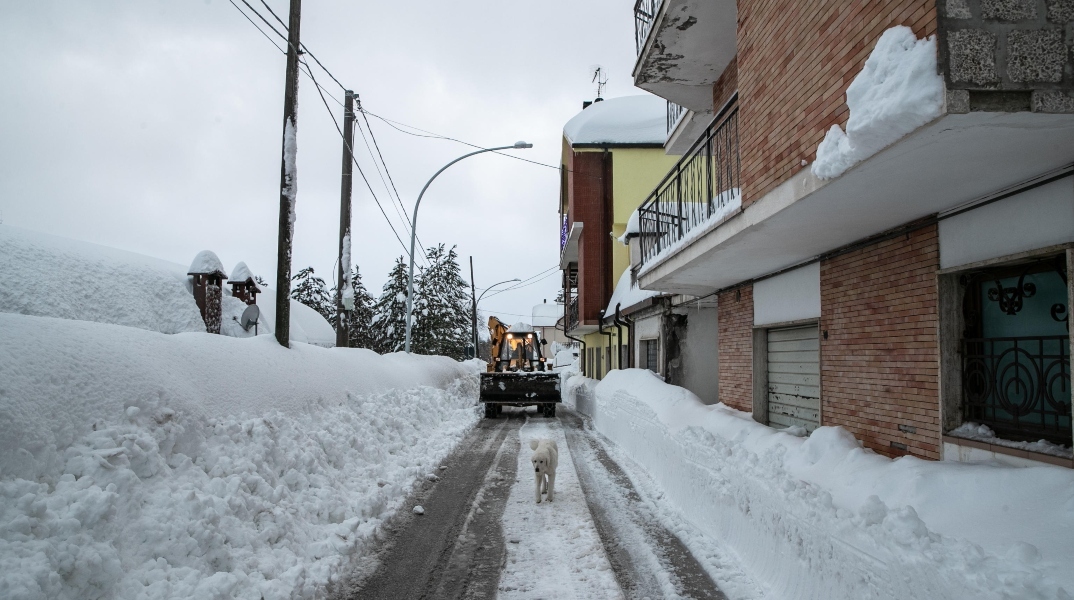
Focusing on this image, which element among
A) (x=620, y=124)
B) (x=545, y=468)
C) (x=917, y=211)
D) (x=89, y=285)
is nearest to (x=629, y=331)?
(x=620, y=124)

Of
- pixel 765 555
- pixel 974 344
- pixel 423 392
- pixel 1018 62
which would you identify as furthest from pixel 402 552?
pixel 423 392

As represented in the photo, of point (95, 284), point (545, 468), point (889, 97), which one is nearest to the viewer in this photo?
point (889, 97)

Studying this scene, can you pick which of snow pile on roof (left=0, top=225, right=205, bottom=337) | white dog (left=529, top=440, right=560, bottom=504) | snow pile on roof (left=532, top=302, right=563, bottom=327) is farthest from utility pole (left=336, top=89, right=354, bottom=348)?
snow pile on roof (left=532, top=302, right=563, bottom=327)

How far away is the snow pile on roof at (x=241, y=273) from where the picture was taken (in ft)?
84.0

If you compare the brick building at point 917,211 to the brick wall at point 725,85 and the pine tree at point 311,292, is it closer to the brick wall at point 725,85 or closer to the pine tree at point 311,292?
the brick wall at point 725,85

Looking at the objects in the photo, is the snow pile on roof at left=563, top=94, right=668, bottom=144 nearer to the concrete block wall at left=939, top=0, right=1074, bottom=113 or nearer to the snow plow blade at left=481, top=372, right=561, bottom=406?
the snow plow blade at left=481, top=372, right=561, bottom=406

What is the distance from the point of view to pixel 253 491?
525 cm

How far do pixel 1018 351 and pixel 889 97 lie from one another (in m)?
2.19

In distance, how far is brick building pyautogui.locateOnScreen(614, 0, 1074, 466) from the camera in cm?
317

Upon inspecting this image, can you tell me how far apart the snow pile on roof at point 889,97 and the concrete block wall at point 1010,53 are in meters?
0.09

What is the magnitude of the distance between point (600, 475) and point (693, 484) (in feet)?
8.43

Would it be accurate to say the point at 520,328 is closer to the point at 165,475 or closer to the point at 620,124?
the point at 620,124

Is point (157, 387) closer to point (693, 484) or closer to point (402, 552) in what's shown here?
point (402, 552)

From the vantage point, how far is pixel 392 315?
4259cm
